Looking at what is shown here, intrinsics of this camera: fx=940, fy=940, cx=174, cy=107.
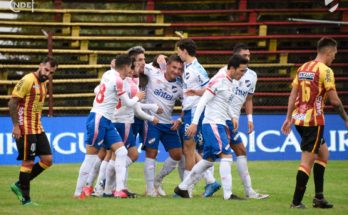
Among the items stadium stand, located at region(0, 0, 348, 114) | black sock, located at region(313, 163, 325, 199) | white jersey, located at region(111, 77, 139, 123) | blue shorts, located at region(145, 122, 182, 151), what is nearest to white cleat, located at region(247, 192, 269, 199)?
black sock, located at region(313, 163, 325, 199)

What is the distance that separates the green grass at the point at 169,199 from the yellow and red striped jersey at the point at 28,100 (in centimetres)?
107

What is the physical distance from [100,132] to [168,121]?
1.58 m

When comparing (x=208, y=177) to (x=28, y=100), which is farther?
Result: (x=208, y=177)

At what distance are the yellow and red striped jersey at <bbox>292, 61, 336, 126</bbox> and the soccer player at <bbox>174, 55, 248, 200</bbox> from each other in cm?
Result: 122

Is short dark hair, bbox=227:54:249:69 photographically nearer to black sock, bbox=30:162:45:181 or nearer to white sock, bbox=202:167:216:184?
white sock, bbox=202:167:216:184

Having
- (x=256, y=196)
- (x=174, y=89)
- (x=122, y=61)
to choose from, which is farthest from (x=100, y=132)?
(x=256, y=196)

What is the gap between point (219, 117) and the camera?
1333 centimetres

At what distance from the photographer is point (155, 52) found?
2603cm

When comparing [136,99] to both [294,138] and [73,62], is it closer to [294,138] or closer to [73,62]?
[294,138]

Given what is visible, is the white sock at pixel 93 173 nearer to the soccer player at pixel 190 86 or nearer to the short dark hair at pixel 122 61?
the soccer player at pixel 190 86

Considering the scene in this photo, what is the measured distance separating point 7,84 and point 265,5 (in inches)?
387

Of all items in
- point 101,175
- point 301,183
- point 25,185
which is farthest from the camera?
point 101,175

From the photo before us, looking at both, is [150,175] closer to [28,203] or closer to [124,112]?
[124,112]

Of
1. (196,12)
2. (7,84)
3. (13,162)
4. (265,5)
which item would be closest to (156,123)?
(13,162)
